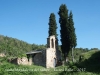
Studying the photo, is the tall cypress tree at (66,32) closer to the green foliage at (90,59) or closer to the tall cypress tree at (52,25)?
the tall cypress tree at (52,25)

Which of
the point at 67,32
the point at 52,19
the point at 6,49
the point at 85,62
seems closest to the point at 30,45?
the point at 6,49

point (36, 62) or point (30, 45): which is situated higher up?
point (30, 45)

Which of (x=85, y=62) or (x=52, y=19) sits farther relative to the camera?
(x=52, y=19)

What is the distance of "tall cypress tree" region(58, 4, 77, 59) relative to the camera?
2869cm

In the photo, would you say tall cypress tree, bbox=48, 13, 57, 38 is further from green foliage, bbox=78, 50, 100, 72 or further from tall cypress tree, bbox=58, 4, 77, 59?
green foliage, bbox=78, 50, 100, 72

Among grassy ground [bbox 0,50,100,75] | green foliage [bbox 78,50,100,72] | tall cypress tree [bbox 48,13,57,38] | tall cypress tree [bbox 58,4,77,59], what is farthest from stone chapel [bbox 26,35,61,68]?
green foliage [bbox 78,50,100,72]

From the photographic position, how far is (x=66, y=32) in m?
29.5

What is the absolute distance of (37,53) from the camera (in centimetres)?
2961

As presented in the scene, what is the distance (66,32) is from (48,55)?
4.19 meters

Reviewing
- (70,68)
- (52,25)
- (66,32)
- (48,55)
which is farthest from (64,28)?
(70,68)

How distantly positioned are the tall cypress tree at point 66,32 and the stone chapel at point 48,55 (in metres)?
1.51

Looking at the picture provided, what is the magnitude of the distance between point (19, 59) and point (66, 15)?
10.4 metres

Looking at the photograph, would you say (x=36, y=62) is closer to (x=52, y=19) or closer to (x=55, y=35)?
(x=55, y=35)

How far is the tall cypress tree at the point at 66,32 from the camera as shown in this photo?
2869 centimetres
